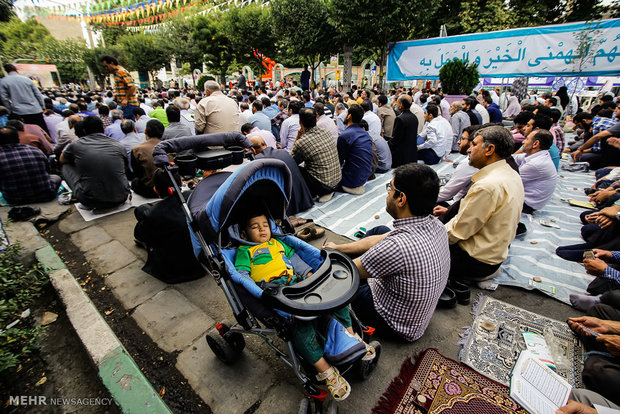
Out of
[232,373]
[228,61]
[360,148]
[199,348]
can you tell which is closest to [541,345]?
[232,373]

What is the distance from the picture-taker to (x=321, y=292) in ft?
5.50

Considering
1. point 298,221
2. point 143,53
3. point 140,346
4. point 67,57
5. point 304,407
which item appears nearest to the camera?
→ point 304,407

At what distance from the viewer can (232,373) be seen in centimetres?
227

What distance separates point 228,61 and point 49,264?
29505 millimetres

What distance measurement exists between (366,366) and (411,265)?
839 mm

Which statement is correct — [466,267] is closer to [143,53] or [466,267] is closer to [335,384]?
[335,384]

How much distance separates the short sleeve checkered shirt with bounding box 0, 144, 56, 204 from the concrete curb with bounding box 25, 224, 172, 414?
8.34 feet

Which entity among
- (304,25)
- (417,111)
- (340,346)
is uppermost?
(304,25)

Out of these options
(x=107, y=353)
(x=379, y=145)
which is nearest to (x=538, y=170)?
(x=379, y=145)

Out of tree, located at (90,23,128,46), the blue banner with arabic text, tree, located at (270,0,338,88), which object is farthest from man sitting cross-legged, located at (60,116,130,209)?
tree, located at (90,23,128,46)

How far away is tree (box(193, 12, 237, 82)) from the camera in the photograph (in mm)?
26828

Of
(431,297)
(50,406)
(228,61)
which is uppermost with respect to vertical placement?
(228,61)

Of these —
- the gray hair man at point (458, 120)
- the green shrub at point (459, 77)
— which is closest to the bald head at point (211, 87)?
the gray hair man at point (458, 120)

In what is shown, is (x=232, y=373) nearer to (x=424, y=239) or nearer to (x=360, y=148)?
(x=424, y=239)
